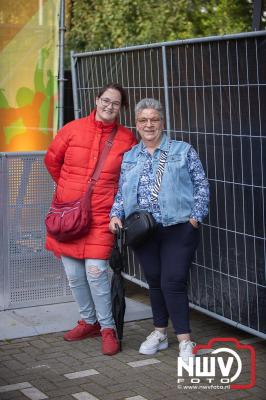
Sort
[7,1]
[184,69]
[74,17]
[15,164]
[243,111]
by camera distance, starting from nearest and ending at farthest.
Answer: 1. [243,111]
2. [184,69]
3. [15,164]
4. [7,1]
5. [74,17]

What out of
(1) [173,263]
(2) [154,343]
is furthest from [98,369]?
(1) [173,263]

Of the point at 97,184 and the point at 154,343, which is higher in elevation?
the point at 97,184

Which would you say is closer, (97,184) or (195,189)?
(195,189)

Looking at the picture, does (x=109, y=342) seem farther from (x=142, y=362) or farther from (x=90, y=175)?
(x=90, y=175)

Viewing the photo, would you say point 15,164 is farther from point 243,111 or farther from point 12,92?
point 243,111

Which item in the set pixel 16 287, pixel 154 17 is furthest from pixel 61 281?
pixel 154 17

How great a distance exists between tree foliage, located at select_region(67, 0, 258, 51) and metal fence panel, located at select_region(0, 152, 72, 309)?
10.3 m

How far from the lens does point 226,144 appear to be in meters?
5.89

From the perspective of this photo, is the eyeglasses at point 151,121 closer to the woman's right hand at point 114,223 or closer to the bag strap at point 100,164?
the bag strap at point 100,164

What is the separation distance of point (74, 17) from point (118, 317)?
13.4 m

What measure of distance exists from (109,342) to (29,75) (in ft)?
9.58

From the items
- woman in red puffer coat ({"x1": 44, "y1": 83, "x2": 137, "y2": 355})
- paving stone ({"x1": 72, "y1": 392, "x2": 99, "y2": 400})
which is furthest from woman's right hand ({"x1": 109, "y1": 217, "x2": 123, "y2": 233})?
paving stone ({"x1": 72, "y1": 392, "x2": 99, "y2": 400})

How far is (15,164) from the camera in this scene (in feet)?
23.0

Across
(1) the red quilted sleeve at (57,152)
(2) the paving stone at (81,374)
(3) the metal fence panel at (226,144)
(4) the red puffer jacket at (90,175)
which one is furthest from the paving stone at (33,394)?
(1) the red quilted sleeve at (57,152)
